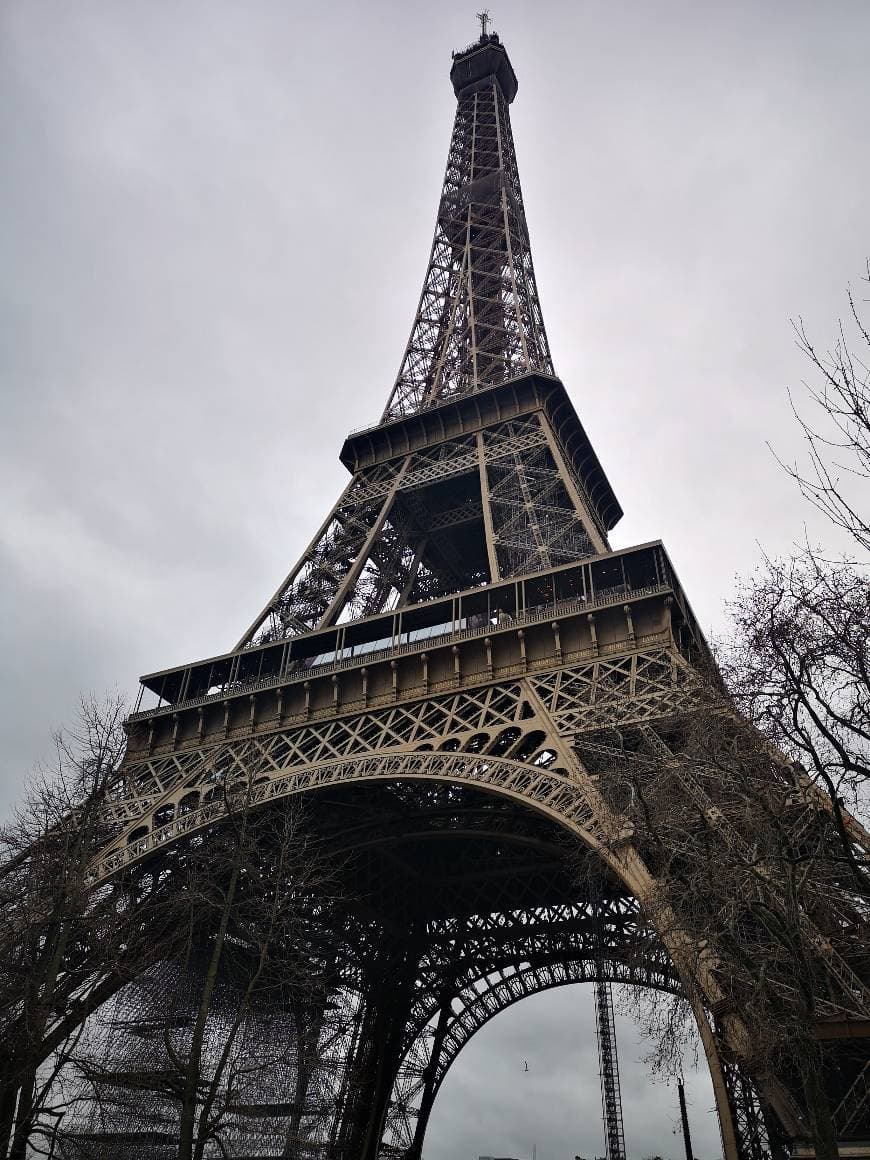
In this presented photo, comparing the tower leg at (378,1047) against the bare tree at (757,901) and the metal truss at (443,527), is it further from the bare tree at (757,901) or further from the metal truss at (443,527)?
the bare tree at (757,901)

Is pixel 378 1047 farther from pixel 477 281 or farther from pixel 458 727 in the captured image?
pixel 477 281

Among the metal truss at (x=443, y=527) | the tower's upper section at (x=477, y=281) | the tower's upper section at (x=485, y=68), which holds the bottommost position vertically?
the metal truss at (x=443, y=527)

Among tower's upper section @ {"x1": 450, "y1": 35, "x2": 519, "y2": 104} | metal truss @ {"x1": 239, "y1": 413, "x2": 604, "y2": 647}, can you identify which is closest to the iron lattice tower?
metal truss @ {"x1": 239, "y1": 413, "x2": 604, "y2": 647}

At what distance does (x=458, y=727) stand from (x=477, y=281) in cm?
2988

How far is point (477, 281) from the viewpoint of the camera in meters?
44.4

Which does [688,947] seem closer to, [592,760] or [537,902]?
[592,760]

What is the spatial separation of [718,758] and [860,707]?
4.23m

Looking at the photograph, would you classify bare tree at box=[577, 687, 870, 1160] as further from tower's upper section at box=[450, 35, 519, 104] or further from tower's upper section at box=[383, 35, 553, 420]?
tower's upper section at box=[450, 35, 519, 104]

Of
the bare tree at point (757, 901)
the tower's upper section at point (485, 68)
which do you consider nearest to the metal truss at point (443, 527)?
the bare tree at point (757, 901)

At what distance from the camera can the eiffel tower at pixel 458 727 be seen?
18375 mm

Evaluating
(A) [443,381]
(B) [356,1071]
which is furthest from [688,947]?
(A) [443,381]

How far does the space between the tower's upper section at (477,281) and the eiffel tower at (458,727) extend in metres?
0.26

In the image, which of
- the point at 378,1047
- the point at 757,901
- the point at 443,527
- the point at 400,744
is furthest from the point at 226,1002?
the point at 757,901

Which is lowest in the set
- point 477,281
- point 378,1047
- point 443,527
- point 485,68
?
point 378,1047
